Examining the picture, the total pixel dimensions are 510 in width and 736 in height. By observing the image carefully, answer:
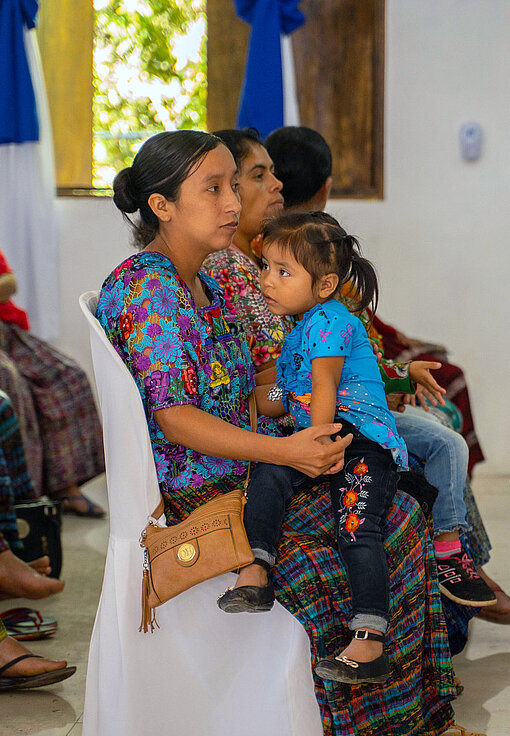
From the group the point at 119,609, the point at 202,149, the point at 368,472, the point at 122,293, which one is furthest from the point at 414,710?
the point at 202,149

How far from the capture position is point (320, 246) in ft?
6.15

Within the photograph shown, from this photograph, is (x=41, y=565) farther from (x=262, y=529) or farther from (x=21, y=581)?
(x=262, y=529)

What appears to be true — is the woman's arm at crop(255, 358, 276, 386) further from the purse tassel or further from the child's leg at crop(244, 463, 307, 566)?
the purse tassel

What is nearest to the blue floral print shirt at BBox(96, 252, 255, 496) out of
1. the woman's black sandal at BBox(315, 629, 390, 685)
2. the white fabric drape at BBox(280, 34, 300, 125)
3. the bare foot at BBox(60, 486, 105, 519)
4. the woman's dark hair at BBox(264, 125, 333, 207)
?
the woman's black sandal at BBox(315, 629, 390, 685)

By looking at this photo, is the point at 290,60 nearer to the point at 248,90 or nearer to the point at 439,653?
the point at 248,90

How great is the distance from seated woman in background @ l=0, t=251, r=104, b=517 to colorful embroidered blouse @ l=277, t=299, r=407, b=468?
2.06 meters

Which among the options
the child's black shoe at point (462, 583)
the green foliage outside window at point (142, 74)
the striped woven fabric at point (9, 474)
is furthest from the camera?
the green foliage outside window at point (142, 74)

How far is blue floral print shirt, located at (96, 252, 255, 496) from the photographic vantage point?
1.78m

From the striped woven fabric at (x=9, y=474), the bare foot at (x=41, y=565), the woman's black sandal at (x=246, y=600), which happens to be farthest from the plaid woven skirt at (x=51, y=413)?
the woman's black sandal at (x=246, y=600)

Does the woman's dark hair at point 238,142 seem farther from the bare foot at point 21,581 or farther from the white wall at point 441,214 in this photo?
the white wall at point 441,214

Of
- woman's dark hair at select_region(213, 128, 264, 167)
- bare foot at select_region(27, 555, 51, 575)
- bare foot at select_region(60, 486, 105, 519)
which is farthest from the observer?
bare foot at select_region(60, 486, 105, 519)

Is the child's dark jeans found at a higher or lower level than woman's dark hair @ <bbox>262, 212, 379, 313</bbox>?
lower

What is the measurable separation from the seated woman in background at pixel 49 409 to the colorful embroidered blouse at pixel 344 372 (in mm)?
2059

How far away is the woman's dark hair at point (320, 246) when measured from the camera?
1.87 m
